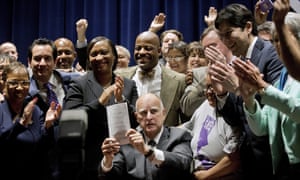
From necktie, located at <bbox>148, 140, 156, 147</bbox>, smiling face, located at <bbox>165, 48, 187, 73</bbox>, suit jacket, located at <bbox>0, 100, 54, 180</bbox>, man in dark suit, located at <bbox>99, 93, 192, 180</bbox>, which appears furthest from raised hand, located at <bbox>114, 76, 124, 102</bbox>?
smiling face, located at <bbox>165, 48, 187, 73</bbox>

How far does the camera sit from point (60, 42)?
3.61 m

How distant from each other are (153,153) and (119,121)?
0.22m

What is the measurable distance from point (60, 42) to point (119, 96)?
1054 millimetres

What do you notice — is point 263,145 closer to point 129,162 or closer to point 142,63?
point 129,162

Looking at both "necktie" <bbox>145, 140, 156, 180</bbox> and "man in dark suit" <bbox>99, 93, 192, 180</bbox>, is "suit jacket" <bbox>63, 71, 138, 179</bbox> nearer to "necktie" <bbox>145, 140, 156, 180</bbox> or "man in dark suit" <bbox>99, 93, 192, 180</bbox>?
"man in dark suit" <bbox>99, 93, 192, 180</bbox>

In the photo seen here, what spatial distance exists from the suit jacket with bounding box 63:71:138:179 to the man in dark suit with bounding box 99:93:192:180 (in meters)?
0.08

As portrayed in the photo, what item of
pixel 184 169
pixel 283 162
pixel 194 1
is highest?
pixel 194 1

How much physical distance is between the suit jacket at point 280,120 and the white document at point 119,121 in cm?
59

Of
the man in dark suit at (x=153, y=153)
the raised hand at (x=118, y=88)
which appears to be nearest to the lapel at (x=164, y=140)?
the man in dark suit at (x=153, y=153)

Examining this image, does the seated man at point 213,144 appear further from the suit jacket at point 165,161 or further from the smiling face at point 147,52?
the smiling face at point 147,52

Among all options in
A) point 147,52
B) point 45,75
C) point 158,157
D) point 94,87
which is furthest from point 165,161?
point 45,75

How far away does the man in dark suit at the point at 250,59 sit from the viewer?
2508 millimetres

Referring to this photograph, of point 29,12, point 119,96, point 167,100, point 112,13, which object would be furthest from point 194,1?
point 119,96

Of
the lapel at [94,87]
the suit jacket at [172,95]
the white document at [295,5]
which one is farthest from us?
the suit jacket at [172,95]
